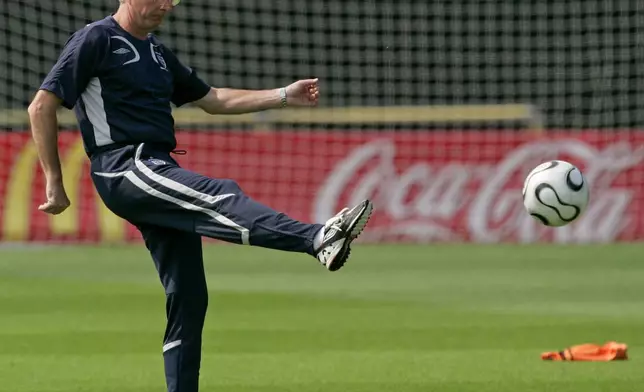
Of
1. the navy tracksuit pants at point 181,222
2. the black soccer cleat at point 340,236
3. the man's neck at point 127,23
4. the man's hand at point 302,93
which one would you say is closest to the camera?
the black soccer cleat at point 340,236

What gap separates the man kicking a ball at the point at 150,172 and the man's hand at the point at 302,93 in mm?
691

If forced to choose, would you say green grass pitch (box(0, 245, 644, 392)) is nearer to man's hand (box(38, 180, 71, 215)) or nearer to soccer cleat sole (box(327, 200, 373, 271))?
man's hand (box(38, 180, 71, 215))

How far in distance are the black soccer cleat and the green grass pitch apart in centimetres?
245

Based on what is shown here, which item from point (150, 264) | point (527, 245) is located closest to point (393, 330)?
point (150, 264)

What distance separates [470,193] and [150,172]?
48.7ft

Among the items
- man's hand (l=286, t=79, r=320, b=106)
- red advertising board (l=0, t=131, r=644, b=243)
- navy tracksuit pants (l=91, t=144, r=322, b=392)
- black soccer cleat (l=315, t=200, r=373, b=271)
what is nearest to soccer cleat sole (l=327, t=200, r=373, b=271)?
black soccer cleat (l=315, t=200, r=373, b=271)

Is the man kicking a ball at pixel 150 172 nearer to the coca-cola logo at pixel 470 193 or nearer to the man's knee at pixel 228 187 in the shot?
the man's knee at pixel 228 187

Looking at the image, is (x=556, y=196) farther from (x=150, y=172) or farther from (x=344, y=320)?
(x=344, y=320)

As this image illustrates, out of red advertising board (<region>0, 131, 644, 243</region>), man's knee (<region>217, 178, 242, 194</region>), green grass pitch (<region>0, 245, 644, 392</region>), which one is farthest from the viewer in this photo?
red advertising board (<region>0, 131, 644, 243</region>)

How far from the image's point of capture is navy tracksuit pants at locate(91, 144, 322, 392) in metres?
6.33

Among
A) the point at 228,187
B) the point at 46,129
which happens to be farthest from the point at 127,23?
the point at 228,187

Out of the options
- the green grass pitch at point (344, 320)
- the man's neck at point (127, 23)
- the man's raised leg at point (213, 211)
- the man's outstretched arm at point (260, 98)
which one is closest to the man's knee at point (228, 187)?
the man's raised leg at point (213, 211)

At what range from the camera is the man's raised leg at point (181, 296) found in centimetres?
699

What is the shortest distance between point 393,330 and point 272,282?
179 inches
